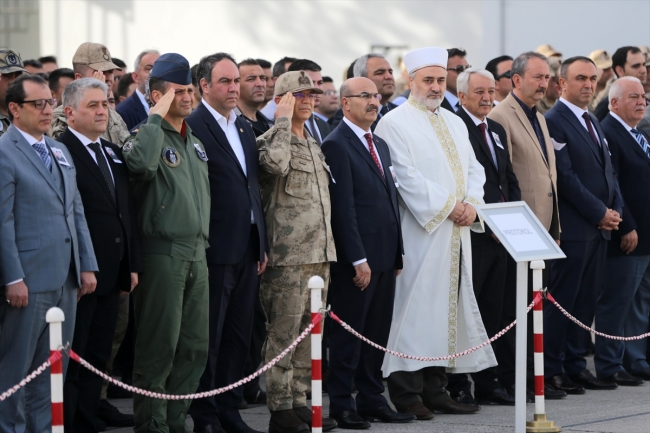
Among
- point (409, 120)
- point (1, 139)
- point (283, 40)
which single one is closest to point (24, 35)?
point (283, 40)

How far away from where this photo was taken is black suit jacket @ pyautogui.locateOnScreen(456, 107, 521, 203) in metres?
8.77

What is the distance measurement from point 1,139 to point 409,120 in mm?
3180

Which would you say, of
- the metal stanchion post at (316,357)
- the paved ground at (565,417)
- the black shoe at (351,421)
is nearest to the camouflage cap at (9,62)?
the paved ground at (565,417)

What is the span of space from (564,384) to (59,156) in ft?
14.9

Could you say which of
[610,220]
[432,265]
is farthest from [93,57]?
[610,220]

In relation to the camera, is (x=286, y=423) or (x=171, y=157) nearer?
(x=171, y=157)

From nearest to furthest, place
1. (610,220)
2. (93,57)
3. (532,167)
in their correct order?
(93,57)
(532,167)
(610,220)

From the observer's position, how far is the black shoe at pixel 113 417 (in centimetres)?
771

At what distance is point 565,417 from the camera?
26.5ft

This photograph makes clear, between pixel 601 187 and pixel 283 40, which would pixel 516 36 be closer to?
pixel 283 40

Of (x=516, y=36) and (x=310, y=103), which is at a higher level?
(x=516, y=36)

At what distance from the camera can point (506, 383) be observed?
29.1 feet

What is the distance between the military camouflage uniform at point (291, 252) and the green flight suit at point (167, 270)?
589 millimetres

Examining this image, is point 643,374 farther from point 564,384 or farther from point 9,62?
point 9,62
